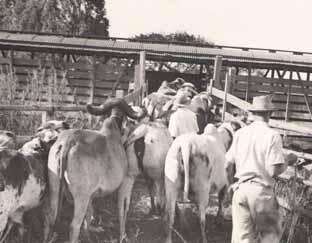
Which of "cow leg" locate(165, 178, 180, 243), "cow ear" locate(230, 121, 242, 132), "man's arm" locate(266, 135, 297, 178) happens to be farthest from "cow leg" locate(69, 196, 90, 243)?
"cow ear" locate(230, 121, 242, 132)

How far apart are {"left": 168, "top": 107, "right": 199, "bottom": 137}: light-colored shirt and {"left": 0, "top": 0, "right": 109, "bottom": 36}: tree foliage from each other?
2714cm

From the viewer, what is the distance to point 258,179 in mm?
5668

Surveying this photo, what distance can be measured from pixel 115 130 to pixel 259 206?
2.94 meters

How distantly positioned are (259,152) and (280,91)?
12.2m

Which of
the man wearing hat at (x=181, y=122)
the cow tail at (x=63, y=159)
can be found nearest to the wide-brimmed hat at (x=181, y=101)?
the man wearing hat at (x=181, y=122)

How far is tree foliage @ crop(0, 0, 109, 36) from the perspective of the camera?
34.9 metres

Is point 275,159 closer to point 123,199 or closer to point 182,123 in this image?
point 123,199

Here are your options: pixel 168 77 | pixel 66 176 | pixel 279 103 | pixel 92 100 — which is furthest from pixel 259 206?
pixel 168 77

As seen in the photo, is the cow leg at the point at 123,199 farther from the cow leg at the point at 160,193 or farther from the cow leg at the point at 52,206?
the cow leg at the point at 52,206

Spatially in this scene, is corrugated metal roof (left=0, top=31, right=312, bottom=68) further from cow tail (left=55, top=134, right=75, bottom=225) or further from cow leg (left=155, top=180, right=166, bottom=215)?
cow tail (left=55, top=134, right=75, bottom=225)

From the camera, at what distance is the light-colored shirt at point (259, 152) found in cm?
559

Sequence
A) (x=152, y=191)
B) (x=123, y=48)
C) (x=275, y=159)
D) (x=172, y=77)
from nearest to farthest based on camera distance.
A: 1. (x=275, y=159)
2. (x=152, y=191)
3. (x=123, y=48)
4. (x=172, y=77)

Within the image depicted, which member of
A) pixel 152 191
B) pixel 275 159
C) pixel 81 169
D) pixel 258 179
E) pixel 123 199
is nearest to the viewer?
pixel 275 159

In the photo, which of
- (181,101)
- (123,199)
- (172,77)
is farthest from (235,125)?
(172,77)
